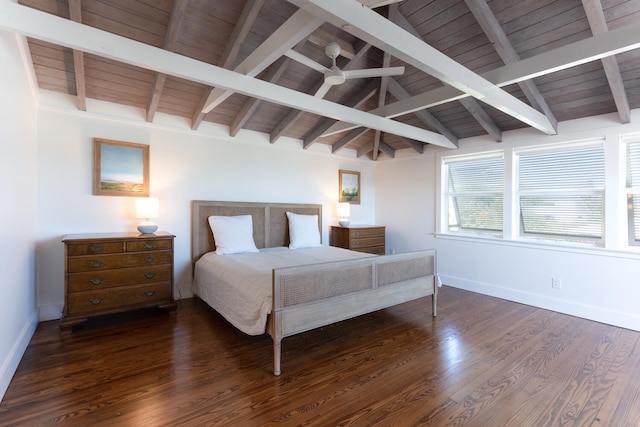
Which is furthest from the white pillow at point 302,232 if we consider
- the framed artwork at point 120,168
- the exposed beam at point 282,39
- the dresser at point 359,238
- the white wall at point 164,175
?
the exposed beam at point 282,39

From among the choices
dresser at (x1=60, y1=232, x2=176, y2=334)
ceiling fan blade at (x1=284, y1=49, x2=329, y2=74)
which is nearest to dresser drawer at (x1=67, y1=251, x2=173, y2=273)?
dresser at (x1=60, y1=232, x2=176, y2=334)

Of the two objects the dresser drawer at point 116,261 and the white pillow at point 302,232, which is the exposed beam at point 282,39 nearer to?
the dresser drawer at point 116,261

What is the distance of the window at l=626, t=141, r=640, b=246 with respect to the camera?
10.8 feet

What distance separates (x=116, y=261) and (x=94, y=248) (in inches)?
9.2

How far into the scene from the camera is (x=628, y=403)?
1969 mm

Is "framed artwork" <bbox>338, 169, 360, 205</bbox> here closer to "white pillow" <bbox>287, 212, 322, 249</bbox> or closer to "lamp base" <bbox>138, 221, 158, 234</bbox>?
"white pillow" <bbox>287, 212, 322, 249</bbox>

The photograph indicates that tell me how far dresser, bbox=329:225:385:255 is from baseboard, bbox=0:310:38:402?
12.8 feet

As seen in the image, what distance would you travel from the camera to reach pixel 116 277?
10.2ft

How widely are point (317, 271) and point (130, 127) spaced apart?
2.99 metres

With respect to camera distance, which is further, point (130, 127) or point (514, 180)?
point (514, 180)

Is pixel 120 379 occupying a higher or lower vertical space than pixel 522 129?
lower

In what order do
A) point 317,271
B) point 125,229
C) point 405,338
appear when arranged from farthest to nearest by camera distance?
point 125,229 < point 405,338 < point 317,271

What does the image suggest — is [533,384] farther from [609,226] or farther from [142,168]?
[142,168]

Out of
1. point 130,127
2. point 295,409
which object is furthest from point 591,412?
point 130,127
